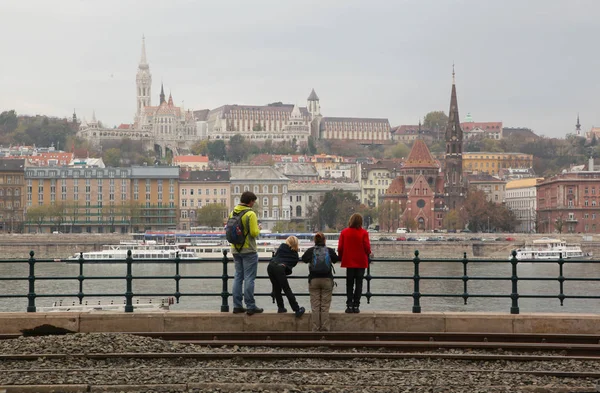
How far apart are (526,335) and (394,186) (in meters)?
134

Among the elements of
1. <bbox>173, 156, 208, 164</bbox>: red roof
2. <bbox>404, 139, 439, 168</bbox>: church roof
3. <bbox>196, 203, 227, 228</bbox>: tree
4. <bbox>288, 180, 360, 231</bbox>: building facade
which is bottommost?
<bbox>196, 203, 227, 228</bbox>: tree

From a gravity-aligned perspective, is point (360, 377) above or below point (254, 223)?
below

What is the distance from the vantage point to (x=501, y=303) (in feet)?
146

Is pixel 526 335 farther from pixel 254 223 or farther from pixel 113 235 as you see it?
pixel 113 235

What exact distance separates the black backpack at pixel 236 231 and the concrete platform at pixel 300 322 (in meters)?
1.03

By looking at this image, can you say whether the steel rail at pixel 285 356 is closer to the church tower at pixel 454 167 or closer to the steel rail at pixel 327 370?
the steel rail at pixel 327 370

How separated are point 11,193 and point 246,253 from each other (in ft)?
409

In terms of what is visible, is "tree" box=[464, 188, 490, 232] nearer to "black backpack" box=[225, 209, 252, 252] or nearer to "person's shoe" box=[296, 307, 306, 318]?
"person's shoe" box=[296, 307, 306, 318]

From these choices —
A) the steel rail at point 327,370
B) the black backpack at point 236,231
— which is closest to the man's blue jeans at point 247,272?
the black backpack at point 236,231

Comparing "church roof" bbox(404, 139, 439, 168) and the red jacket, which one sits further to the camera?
"church roof" bbox(404, 139, 439, 168)

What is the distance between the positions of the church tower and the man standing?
134m

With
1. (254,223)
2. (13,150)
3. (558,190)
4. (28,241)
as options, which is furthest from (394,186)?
(254,223)

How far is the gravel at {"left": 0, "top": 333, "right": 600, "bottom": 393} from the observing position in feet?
41.8

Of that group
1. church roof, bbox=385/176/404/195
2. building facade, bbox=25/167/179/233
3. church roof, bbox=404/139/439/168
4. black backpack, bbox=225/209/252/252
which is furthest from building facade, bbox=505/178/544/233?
black backpack, bbox=225/209/252/252
